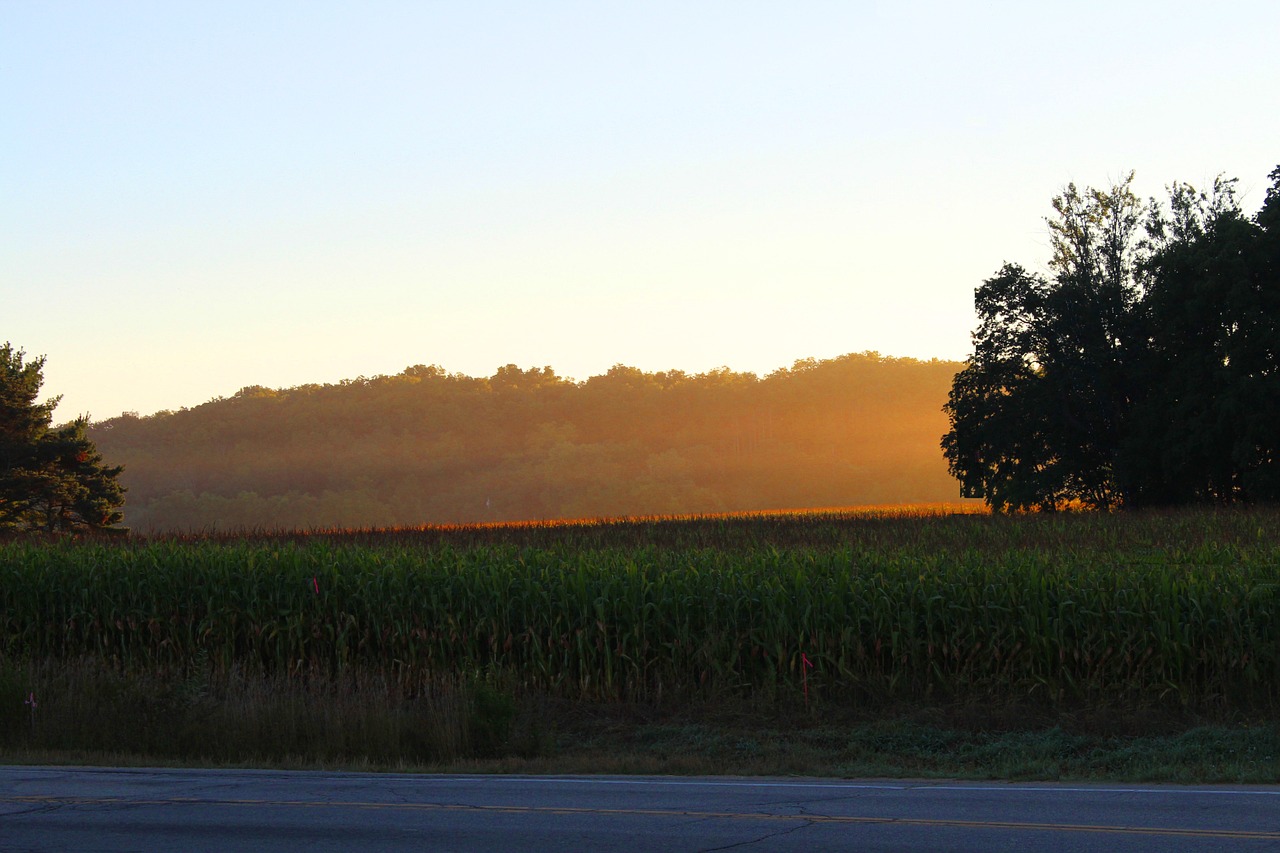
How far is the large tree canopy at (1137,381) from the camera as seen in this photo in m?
44.5

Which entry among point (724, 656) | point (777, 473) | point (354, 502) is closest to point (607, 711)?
point (724, 656)

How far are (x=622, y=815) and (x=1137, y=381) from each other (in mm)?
46154

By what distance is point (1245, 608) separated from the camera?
55.6 feet

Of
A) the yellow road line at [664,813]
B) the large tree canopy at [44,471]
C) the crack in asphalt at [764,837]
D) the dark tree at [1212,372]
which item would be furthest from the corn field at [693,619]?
the large tree canopy at [44,471]

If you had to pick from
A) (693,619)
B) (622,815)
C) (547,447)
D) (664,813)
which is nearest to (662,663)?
(693,619)

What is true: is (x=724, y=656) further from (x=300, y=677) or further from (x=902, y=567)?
(x=300, y=677)

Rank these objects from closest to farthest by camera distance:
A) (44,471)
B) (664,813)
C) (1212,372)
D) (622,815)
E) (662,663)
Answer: (622,815)
(664,813)
(662,663)
(1212,372)
(44,471)

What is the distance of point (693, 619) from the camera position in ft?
62.1

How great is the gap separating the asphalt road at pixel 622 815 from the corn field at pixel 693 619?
5373 mm

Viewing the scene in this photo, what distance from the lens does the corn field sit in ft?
55.9

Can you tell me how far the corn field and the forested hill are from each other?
101425mm

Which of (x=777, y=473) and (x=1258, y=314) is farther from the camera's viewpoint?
(x=777, y=473)

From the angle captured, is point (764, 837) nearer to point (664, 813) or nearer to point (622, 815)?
point (664, 813)

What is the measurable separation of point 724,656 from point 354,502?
112575 millimetres
